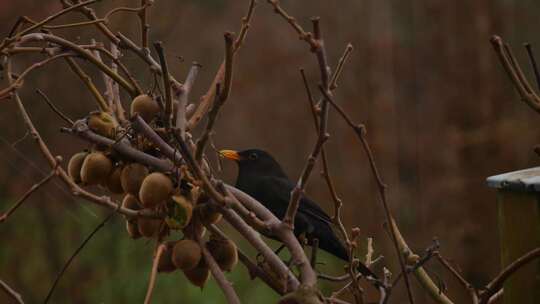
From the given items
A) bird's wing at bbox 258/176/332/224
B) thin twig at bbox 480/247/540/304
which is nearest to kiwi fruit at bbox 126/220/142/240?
thin twig at bbox 480/247/540/304

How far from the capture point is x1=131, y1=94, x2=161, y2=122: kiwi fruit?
1.25 meters

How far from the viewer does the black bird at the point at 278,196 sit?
2.71 metres

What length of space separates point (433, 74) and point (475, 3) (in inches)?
21.2

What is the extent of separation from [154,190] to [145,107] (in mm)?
164

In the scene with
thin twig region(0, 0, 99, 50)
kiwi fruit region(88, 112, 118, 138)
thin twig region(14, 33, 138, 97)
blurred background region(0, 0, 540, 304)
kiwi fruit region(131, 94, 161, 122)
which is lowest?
blurred background region(0, 0, 540, 304)

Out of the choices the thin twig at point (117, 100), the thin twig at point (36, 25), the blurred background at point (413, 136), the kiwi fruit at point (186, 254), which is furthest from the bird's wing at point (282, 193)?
the blurred background at point (413, 136)

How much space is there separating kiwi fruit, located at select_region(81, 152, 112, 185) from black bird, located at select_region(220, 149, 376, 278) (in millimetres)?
1262

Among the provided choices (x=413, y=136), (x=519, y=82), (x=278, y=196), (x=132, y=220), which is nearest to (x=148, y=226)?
(x=132, y=220)

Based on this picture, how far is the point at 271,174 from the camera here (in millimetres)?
3082

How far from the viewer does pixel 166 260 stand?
1213 millimetres

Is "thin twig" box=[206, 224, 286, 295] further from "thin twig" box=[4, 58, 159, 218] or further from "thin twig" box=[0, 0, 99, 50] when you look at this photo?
"thin twig" box=[0, 0, 99, 50]

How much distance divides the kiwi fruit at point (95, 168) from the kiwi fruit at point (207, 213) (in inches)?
5.1

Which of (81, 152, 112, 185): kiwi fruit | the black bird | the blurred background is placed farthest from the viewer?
the blurred background

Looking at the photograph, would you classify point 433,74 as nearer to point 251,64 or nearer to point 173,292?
point 251,64
